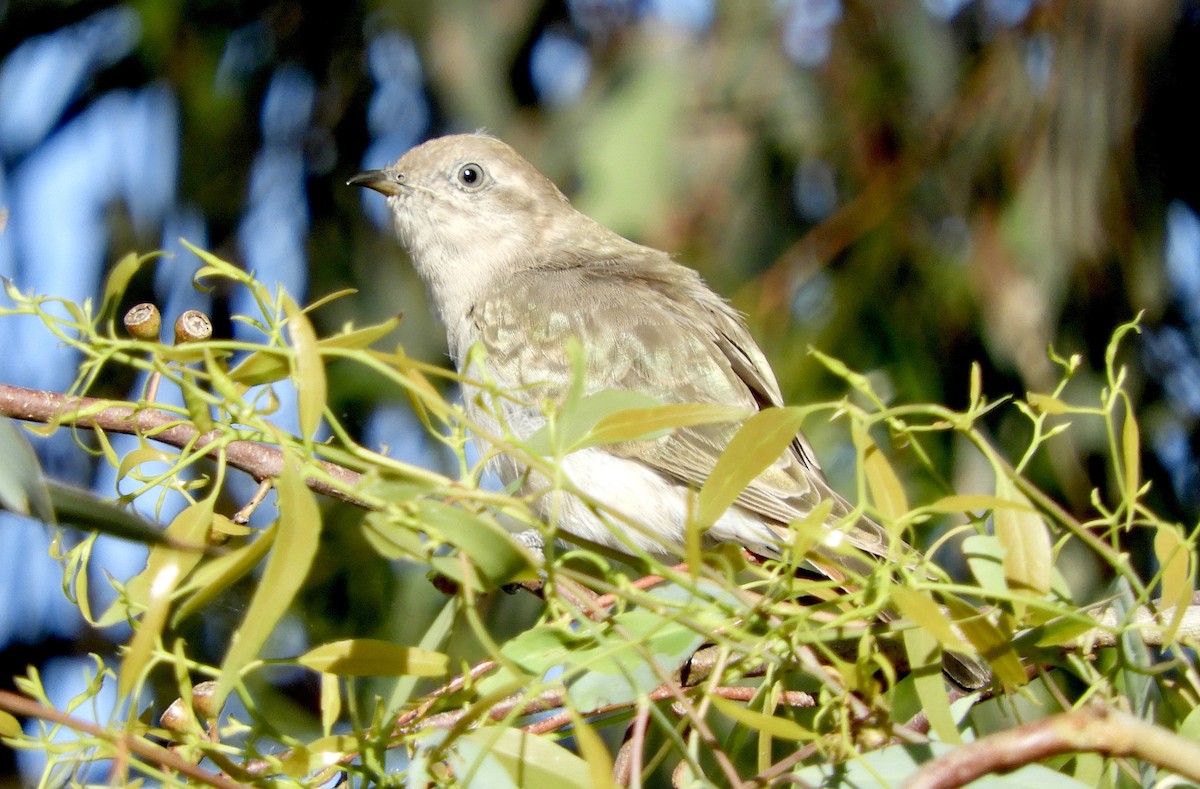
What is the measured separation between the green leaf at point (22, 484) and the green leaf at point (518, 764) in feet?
1.22

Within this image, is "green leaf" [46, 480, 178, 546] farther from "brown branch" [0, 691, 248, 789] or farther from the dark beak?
the dark beak

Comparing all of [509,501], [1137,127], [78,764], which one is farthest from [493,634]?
[509,501]

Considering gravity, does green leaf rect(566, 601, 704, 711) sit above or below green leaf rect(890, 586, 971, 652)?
below

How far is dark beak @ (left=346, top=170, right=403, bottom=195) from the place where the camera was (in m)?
3.43

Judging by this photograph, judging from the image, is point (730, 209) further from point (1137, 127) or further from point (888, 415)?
point (888, 415)

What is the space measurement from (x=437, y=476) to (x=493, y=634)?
271 centimetres

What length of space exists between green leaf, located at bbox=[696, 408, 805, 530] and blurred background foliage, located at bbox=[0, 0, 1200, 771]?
7.94ft

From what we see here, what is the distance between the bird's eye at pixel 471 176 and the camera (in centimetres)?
353

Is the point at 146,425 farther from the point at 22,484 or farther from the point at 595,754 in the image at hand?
the point at 595,754

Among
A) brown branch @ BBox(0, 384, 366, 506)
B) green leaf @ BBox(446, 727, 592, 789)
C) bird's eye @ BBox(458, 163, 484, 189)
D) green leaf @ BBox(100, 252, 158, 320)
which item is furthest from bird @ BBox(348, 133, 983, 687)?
green leaf @ BBox(100, 252, 158, 320)

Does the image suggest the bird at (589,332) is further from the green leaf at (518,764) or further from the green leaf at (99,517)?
the green leaf at (99,517)

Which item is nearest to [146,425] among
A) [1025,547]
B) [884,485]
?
[884,485]

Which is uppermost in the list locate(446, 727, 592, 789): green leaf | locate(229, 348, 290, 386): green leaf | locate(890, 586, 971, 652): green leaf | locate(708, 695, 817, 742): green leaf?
locate(229, 348, 290, 386): green leaf

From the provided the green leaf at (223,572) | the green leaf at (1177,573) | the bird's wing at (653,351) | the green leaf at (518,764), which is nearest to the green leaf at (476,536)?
the green leaf at (223,572)
